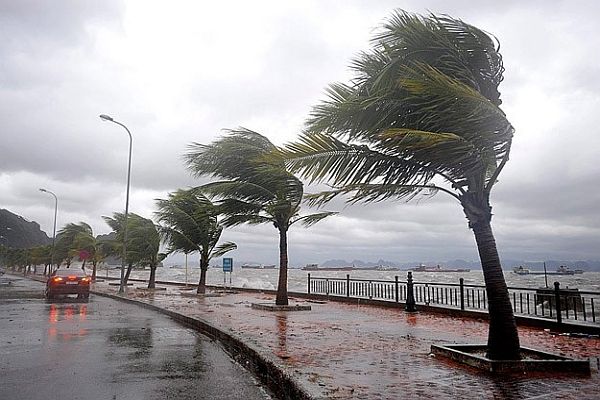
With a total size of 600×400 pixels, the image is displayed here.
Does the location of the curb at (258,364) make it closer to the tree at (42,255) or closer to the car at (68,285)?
the car at (68,285)

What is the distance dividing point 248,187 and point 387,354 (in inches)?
422

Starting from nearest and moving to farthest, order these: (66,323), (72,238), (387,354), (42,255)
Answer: (387,354)
(66,323)
(72,238)
(42,255)

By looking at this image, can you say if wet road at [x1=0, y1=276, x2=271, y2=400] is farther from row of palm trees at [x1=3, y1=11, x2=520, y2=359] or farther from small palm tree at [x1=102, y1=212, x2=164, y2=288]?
small palm tree at [x1=102, y1=212, x2=164, y2=288]

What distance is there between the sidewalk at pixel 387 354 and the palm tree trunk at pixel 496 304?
67 centimetres

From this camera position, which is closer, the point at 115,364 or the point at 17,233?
the point at 115,364

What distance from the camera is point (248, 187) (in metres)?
19.0

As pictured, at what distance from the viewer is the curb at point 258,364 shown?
6.49 metres

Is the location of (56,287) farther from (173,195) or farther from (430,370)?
(430,370)

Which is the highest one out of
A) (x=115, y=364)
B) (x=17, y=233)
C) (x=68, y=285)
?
(x=17, y=233)

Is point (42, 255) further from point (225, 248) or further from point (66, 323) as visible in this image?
point (66, 323)

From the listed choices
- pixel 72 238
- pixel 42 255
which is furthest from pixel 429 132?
pixel 42 255

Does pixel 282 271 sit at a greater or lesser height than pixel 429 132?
lesser

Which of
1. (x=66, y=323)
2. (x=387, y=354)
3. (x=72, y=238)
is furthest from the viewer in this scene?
(x=72, y=238)

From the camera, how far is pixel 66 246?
6109 cm
